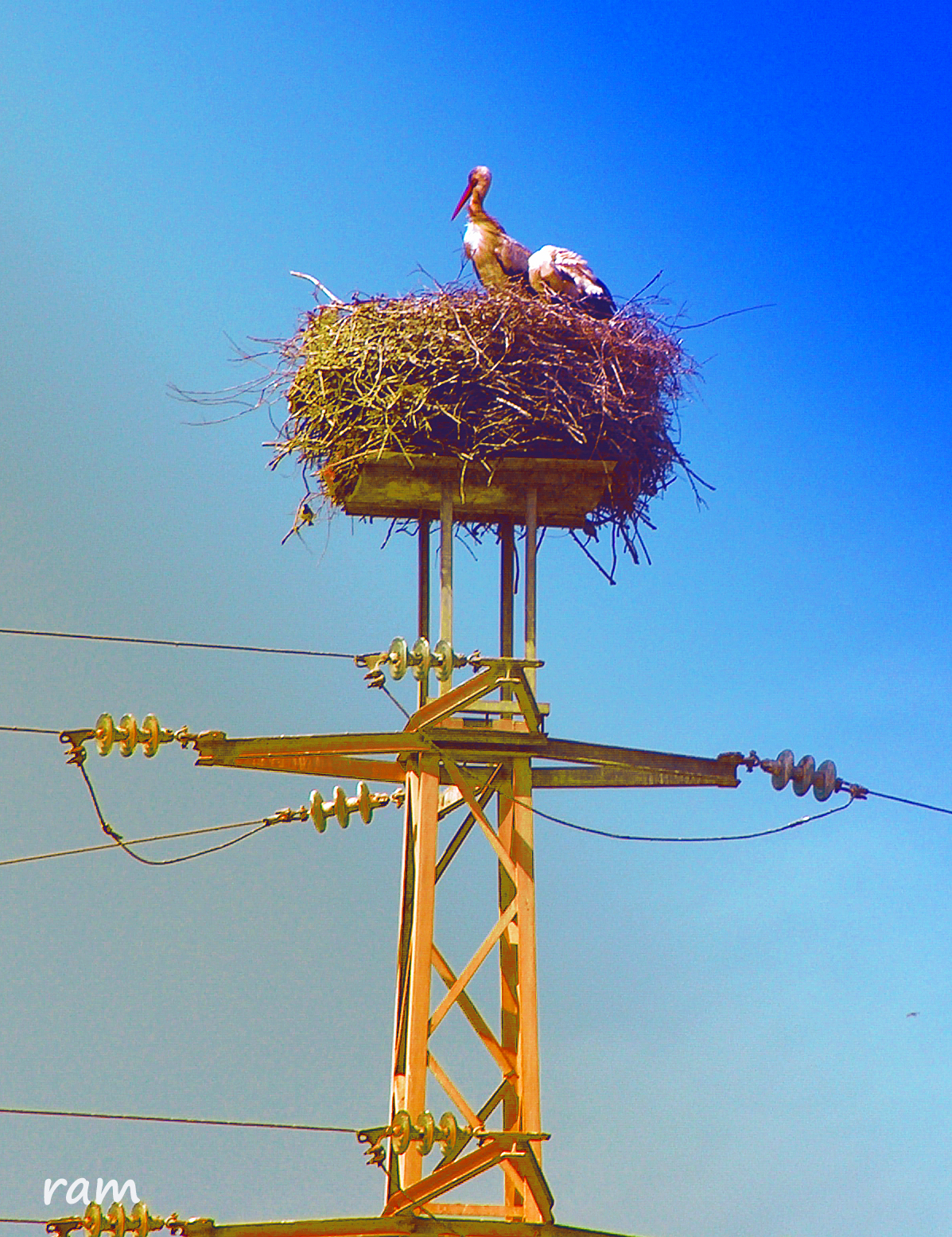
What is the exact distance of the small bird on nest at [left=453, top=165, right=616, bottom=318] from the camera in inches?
466

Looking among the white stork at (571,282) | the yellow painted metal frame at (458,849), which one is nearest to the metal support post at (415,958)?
the yellow painted metal frame at (458,849)

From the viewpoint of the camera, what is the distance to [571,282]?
11.8 metres

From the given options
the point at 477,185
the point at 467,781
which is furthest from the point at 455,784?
the point at 477,185

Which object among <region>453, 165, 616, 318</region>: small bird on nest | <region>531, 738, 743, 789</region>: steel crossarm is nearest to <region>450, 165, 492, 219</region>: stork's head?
<region>453, 165, 616, 318</region>: small bird on nest

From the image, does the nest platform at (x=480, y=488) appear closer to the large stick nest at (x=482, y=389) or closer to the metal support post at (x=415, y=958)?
the large stick nest at (x=482, y=389)

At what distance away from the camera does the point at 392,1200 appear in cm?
968

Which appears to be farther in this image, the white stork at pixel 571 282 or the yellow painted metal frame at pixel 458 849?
the white stork at pixel 571 282

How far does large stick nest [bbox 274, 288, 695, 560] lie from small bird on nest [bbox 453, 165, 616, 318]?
24 centimetres

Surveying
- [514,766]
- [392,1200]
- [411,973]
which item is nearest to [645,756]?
[514,766]

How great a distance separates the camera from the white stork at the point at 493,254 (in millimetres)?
12469

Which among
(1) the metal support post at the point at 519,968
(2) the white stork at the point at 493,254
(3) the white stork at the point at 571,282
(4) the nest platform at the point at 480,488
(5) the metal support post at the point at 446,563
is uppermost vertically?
(2) the white stork at the point at 493,254

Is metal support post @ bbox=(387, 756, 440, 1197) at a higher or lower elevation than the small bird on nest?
lower

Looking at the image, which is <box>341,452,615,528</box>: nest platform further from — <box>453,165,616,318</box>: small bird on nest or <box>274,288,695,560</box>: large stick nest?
<box>453,165,616,318</box>: small bird on nest

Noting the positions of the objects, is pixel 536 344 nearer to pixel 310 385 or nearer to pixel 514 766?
pixel 310 385
